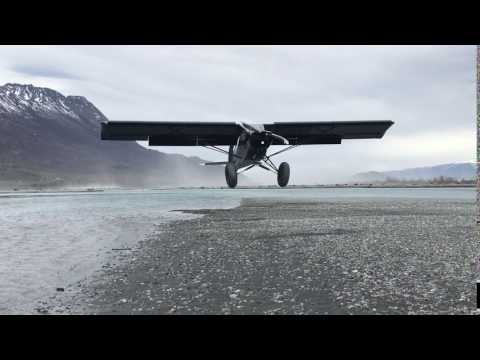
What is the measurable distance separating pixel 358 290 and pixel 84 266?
6529 millimetres

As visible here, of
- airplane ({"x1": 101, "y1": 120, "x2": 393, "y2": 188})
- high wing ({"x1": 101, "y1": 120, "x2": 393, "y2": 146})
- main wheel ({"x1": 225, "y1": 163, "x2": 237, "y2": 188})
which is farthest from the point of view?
high wing ({"x1": 101, "y1": 120, "x2": 393, "y2": 146})

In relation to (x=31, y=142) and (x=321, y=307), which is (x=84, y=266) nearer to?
(x=321, y=307)

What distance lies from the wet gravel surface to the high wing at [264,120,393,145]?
7.04 metres

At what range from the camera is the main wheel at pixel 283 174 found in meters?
10.3

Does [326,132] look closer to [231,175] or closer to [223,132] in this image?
[223,132]

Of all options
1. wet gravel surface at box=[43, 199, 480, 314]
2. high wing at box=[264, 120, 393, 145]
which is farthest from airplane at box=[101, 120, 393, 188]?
wet gravel surface at box=[43, 199, 480, 314]

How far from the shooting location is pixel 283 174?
1037cm

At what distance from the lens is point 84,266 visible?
8.59m

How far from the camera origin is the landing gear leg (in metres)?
12.1

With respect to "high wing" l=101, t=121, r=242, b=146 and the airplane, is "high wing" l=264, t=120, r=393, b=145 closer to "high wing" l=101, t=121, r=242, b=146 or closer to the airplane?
the airplane

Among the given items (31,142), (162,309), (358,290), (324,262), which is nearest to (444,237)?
(324,262)

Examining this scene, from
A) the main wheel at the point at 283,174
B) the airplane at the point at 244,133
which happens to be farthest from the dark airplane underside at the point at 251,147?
the main wheel at the point at 283,174

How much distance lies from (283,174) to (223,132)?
27.7 ft
